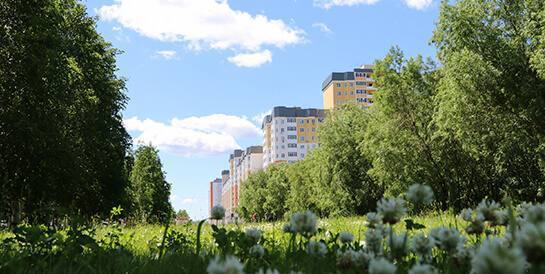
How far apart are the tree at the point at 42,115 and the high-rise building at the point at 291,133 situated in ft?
501

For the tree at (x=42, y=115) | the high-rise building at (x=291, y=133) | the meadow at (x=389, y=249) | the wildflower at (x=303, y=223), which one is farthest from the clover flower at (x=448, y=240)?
the high-rise building at (x=291, y=133)

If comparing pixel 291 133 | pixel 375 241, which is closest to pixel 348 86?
pixel 291 133

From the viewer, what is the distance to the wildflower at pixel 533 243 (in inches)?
40.9

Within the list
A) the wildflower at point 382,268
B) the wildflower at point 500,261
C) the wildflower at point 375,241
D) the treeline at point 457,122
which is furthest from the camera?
the treeline at point 457,122

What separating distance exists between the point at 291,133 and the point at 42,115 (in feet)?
534

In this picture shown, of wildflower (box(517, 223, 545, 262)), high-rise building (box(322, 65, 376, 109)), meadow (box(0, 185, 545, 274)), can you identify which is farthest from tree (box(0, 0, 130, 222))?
high-rise building (box(322, 65, 376, 109))

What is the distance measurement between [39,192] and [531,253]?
84.4ft

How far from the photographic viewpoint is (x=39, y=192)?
24.1 meters

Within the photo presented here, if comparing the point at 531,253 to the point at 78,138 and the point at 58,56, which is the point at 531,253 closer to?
the point at 58,56

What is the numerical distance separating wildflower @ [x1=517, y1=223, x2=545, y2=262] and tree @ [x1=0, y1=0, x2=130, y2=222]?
17494mm

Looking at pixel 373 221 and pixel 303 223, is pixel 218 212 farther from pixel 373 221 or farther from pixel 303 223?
pixel 373 221

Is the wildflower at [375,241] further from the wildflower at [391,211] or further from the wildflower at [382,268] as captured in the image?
the wildflower at [382,268]

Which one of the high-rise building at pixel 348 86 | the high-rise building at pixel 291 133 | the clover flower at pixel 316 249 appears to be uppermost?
the high-rise building at pixel 348 86

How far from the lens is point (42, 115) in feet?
72.2
